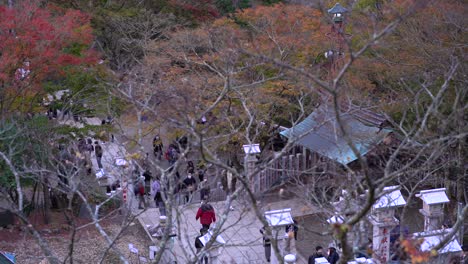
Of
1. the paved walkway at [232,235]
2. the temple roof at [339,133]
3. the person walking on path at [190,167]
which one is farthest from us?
the person walking on path at [190,167]

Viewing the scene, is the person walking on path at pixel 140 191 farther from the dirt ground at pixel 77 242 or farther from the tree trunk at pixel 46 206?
the tree trunk at pixel 46 206

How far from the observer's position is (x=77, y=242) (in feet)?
46.7

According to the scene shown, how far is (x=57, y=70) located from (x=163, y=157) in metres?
5.73

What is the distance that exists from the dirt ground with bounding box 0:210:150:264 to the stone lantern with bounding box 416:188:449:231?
20.2ft

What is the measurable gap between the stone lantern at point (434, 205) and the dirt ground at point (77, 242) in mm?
6152

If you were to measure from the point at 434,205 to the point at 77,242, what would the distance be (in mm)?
7995

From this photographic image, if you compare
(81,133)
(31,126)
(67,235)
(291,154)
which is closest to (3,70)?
(31,126)

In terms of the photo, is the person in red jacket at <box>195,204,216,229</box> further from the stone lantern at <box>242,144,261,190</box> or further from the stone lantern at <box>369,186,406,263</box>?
the stone lantern at <box>369,186,406,263</box>

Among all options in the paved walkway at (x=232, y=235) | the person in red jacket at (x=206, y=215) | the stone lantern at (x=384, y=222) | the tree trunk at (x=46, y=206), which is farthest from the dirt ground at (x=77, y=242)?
the stone lantern at (x=384, y=222)

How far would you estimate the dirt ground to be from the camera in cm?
1368

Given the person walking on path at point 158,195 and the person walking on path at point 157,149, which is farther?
the person walking on path at point 157,149

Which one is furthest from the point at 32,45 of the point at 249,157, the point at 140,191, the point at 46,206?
the point at 249,157

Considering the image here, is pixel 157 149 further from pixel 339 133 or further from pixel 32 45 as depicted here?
pixel 339 133

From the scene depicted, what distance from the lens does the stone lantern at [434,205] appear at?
1154cm
